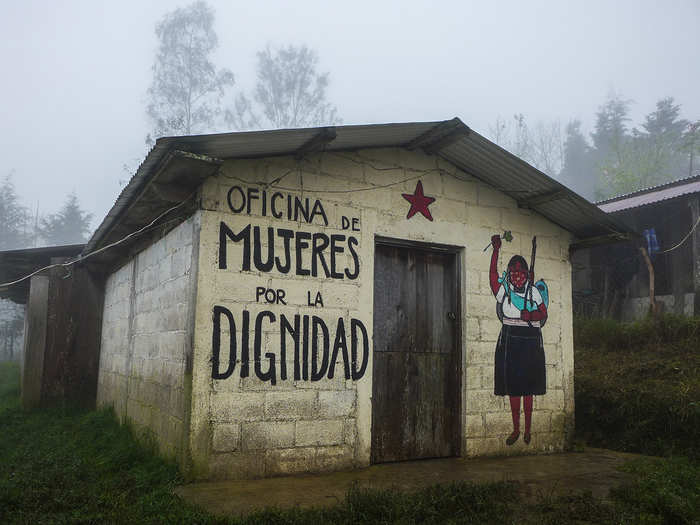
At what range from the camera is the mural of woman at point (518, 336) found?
268 inches

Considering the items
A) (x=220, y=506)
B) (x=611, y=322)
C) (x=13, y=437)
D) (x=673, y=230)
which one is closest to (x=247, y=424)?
(x=220, y=506)

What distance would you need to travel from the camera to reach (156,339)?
20.7ft

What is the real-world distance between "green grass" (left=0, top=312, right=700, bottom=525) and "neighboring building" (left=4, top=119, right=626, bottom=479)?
1.87 feet

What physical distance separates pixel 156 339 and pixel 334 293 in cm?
201

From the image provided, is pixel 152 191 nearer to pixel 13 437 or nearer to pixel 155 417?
pixel 155 417

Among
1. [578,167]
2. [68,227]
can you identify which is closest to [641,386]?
[578,167]

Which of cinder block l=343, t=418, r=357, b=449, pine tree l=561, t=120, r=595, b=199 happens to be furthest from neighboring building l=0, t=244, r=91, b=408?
pine tree l=561, t=120, r=595, b=199

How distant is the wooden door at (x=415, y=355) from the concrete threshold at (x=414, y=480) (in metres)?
0.28

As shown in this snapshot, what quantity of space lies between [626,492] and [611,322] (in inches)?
235

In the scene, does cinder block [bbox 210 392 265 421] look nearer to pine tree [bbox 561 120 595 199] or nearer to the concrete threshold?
the concrete threshold

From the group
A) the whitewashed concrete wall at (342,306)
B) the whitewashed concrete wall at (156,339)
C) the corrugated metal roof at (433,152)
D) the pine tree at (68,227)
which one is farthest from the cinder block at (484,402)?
the pine tree at (68,227)

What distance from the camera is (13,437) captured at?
751 cm

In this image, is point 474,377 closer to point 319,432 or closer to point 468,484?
point 468,484

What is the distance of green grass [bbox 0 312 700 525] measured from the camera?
412cm
